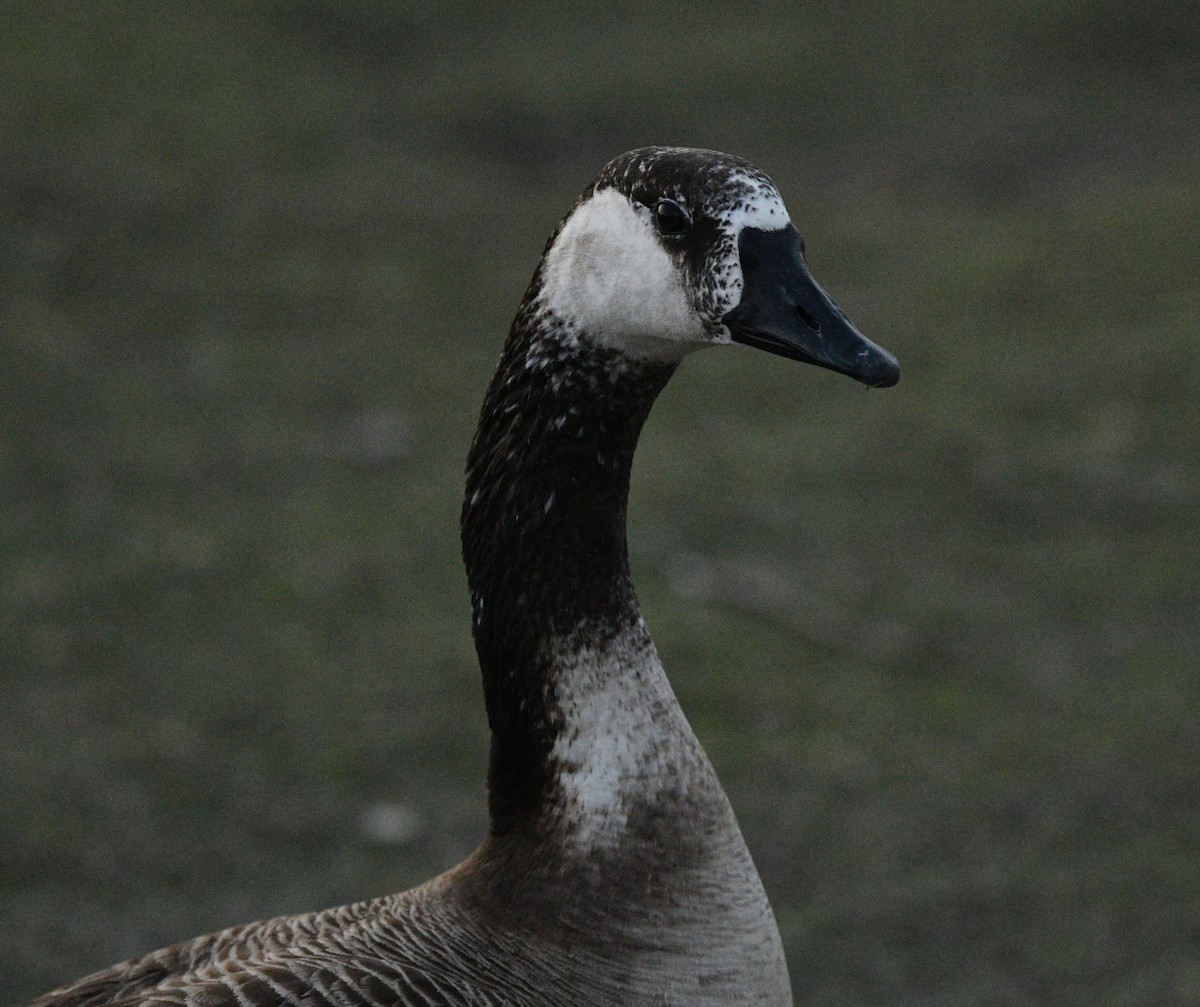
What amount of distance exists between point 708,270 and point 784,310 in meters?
0.12

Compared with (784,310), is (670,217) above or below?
above

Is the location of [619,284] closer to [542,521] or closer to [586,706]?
[542,521]

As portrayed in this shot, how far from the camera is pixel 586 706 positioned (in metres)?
2.55

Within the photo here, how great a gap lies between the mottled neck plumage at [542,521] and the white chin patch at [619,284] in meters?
0.03

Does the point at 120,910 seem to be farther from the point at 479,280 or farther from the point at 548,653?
the point at 479,280

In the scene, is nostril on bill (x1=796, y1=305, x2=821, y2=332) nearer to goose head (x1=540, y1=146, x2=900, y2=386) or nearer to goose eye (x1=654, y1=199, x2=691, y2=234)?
goose head (x1=540, y1=146, x2=900, y2=386)

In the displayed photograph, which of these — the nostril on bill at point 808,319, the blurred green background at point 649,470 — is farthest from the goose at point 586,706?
the blurred green background at point 649,470

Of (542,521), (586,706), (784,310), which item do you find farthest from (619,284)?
(586,706)

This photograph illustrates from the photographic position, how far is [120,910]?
14.4ft

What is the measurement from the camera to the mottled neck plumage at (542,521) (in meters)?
2.45

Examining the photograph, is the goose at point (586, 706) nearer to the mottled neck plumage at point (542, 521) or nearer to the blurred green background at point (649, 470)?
the mottled neck plumage at point (542, 521)

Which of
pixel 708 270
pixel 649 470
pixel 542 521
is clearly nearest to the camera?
pixel 708 270

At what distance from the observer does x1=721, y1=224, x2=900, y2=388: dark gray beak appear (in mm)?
2283

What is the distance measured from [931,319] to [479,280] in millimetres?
2187
